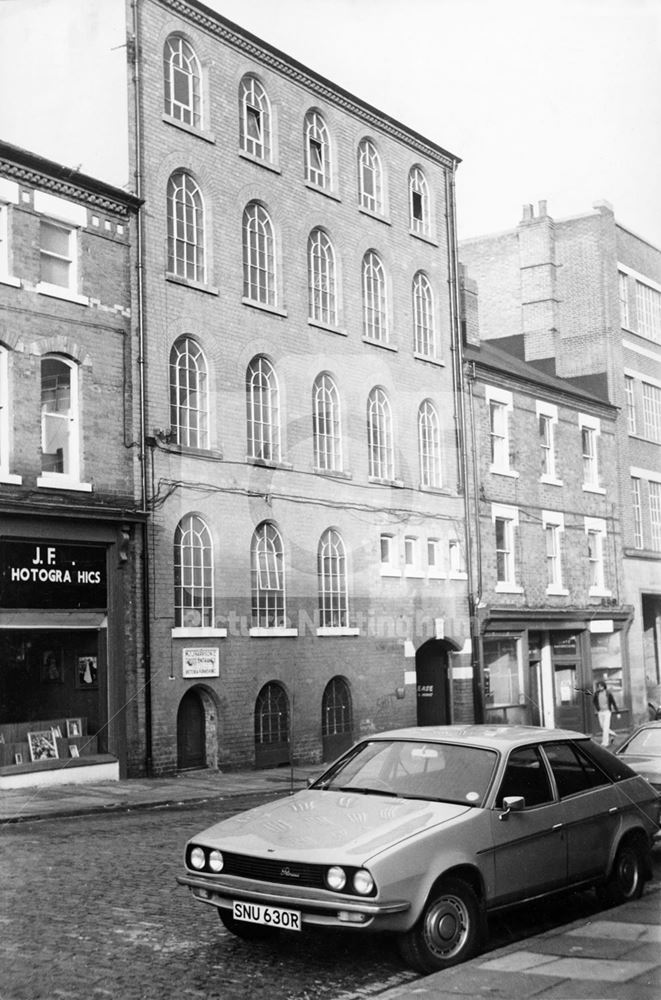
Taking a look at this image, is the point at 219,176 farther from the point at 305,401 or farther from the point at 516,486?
the point at 516,486

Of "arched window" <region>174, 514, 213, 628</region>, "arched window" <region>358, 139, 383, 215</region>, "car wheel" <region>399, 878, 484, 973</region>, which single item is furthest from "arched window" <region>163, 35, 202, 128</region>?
"car wheel" <region>399, 878, 484, 973</region>

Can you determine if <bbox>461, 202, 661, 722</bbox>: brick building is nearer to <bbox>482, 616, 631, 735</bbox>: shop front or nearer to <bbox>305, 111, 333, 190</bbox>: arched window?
<bbox>482, 616, 631, 735</bbox>: shop front

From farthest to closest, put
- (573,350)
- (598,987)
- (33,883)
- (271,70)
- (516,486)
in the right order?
(573,350), (516,486), (271,70), (33,883), (598,987)

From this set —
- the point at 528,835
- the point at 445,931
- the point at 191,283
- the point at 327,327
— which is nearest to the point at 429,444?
the point at 327,327

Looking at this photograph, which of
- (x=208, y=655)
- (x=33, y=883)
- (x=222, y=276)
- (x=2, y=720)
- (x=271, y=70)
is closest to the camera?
(x=33, y=883)

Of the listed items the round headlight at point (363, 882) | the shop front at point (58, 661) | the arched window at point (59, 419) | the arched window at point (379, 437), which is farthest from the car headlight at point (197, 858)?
the arched window at point (379, 437)

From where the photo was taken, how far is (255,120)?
24.0 m

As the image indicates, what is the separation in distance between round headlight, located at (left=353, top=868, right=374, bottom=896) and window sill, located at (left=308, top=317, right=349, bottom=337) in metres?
18.9

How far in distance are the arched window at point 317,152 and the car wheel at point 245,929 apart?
2008 centimetres

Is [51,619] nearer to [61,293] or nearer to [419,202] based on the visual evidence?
[61,293]

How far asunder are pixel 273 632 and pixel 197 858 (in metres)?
15.0

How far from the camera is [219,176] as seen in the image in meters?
22.8

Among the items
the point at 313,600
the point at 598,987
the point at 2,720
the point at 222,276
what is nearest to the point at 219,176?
the point at 222,276

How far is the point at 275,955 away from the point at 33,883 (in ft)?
10.3
